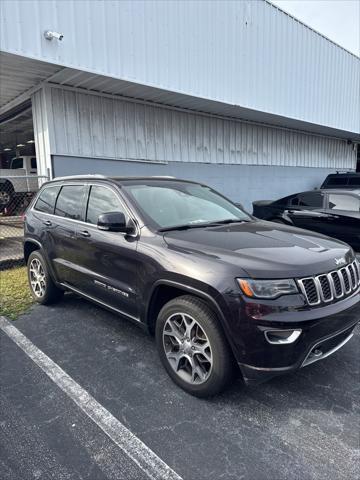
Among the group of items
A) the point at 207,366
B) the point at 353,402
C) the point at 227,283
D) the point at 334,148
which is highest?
the point at 334,148

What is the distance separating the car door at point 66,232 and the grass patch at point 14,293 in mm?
869

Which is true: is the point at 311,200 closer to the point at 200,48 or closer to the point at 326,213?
the point at 326,213

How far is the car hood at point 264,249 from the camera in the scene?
2.49 m

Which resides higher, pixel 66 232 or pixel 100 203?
pixel 100 203

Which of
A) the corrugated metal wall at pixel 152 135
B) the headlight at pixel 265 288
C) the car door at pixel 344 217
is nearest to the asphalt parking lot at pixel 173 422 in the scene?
the headlight at pixel 265 288

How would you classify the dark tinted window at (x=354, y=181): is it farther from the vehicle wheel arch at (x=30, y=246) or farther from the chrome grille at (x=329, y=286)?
the vehicle wheel arch at (x=30, y=246)

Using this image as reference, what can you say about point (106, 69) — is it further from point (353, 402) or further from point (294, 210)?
point (353, 402)

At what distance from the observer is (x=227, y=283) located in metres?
2.47

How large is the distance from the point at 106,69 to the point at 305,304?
6.51m

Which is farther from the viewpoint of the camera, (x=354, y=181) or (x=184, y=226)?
(x=354, y=181)

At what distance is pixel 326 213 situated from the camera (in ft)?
25.3

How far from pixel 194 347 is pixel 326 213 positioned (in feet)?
19.9

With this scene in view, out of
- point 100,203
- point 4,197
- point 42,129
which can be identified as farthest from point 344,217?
point 4,197

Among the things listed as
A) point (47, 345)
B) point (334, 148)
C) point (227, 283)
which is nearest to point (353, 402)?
point (227, 283)
